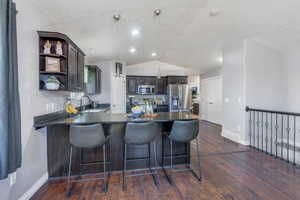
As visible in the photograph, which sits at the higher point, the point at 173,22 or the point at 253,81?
the point at 173,22

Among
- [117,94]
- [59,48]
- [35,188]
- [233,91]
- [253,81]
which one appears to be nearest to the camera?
[35,188]

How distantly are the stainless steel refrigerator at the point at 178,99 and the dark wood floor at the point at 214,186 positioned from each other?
4.32 meters

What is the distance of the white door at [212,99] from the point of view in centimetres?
641

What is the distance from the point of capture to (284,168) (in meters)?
2.66

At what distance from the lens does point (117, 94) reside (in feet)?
19.2

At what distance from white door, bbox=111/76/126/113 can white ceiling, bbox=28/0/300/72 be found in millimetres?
1455

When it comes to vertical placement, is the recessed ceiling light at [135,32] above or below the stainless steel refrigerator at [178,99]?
above

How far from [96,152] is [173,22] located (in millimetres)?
3078

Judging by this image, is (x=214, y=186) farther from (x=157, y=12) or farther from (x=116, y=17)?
(x=116, y=17)

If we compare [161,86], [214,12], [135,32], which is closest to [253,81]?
[214,12]

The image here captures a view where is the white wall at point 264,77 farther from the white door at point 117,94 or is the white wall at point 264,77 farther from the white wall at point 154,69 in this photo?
the white door at point 117,94

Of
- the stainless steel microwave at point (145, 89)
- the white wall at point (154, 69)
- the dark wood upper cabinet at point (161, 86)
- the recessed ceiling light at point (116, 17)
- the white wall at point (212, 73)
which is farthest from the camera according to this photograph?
the dark wood upper cabinet at point (161, 86)

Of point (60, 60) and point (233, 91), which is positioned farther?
point (233, 91)

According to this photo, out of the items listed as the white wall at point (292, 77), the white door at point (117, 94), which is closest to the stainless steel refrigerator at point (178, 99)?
the white door at point (117, 94)
